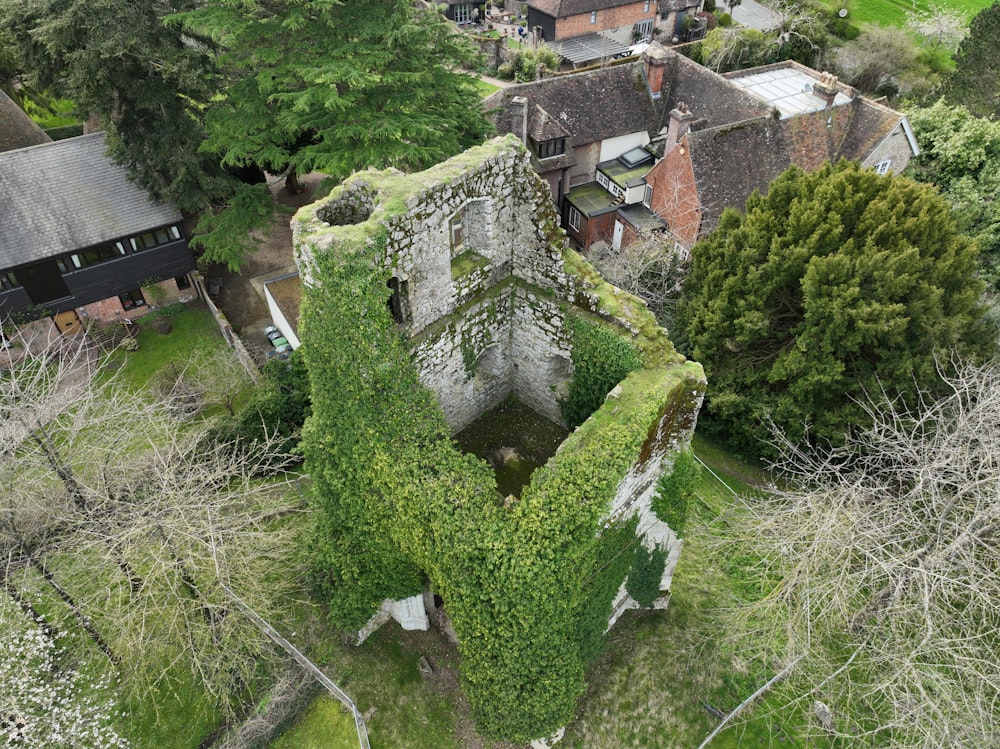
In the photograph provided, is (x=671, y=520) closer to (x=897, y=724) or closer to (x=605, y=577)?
(x=605, y=577)

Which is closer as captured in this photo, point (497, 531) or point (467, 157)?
point (497, 531)

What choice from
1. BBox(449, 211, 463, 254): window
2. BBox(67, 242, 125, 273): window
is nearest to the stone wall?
BBox(449, 211, 463, 254): window

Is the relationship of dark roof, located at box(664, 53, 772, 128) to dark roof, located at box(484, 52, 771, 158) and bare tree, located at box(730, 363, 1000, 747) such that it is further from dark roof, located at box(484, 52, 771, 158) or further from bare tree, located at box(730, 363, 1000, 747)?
bare tree, located at box(730, 363, 1000, 747)

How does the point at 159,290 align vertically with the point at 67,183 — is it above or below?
below

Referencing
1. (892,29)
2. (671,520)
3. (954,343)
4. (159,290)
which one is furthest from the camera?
(892,29)

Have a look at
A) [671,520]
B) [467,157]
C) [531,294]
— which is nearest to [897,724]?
[671,520]

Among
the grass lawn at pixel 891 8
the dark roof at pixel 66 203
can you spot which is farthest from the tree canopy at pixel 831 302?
the grass lawn at pixel 891 8
